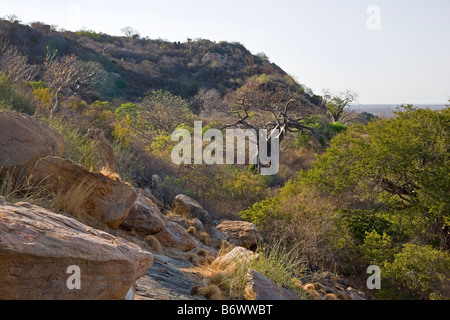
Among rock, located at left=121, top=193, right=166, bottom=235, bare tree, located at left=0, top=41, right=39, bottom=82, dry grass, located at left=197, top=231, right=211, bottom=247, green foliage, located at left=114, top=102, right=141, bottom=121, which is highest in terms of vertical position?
bare tree, located at left=0, top=41, right=39, bottom=82

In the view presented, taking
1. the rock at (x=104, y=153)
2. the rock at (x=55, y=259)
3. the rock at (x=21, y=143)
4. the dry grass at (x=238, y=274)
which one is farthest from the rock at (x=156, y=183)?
the rock at (x=55, y=259)

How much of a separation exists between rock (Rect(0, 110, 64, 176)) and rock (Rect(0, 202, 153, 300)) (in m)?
1.97

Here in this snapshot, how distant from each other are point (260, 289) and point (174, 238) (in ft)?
8.25

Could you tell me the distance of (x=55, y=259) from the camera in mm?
2785

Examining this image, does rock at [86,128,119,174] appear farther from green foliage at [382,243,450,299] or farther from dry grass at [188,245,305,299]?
green foliage at [382,243,450,299]

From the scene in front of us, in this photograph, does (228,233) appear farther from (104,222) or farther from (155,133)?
(155,133)

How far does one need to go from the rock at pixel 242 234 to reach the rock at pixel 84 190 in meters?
3.14

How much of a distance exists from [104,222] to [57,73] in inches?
373

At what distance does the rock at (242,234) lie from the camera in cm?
841

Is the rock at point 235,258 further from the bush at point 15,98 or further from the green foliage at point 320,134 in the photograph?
the green foliage at point 320,134

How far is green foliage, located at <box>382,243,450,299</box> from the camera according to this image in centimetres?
773

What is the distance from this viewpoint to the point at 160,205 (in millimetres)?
9008

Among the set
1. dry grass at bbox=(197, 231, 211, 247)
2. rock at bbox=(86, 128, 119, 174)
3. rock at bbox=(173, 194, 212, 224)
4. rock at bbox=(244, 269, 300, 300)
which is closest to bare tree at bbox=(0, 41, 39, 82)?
rock at bbox=(86, 128, 119, 174)

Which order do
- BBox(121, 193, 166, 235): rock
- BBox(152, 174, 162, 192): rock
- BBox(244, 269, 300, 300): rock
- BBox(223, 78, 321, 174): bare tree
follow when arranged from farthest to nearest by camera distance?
1. BBox(223, 78, 321, 174): bare tree
2. BBox(152, 174, 162, 192): rock
3. BBox(121, 193, 166, 235): rock
4. BBox(244, 269, 300, 300): rock
